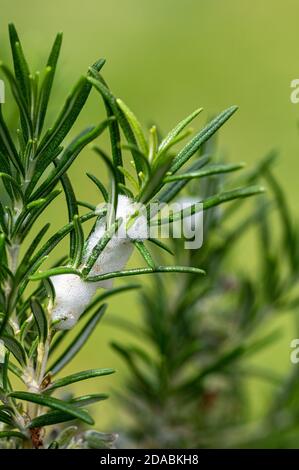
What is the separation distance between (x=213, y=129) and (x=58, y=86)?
1.14ft

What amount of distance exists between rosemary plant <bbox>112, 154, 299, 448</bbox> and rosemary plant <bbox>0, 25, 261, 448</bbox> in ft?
0.80

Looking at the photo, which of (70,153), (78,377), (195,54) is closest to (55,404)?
(78,377)

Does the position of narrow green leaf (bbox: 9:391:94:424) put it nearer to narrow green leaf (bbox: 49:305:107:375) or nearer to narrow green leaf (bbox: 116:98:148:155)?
narrow green leaf (bbox: 49:305:107:375)

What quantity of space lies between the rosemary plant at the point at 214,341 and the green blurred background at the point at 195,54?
169 cm

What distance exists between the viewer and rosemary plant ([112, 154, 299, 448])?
0.78 meters

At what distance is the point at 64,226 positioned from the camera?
1.54ft

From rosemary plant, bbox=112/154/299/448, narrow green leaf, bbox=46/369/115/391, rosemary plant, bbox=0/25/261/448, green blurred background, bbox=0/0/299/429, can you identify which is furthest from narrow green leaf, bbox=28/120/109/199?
green blurred background, bbox=0/0/299/429

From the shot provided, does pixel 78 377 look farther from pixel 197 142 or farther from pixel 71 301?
pixel 197 142

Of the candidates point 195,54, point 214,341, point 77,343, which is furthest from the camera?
point 195,54

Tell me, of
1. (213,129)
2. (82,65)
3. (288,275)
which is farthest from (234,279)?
(82,65)

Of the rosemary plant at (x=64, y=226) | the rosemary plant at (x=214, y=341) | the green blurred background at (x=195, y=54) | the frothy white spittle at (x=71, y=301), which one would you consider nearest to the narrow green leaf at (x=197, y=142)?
the rosemary plant at (x=64, y=226)

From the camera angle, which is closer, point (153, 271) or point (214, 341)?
point (153, 271)

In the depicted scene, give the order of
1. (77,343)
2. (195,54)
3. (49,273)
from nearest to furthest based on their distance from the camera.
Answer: (49,273) < (77,343) < (195,54)

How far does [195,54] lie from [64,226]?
105 inches
